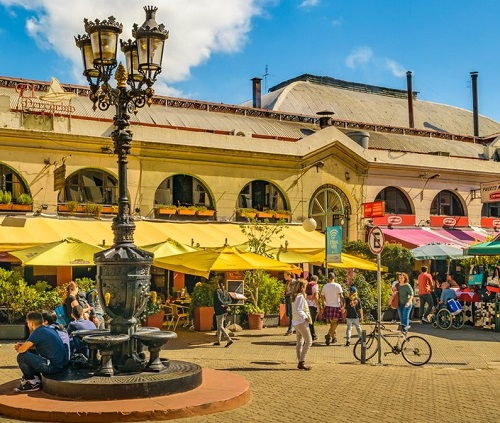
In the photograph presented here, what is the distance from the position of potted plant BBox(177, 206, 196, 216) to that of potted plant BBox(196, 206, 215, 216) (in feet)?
0.57

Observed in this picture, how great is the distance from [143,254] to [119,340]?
4.58 feet

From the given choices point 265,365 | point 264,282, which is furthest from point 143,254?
point 264,282

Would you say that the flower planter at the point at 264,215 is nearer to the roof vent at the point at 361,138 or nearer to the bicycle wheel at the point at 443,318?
the roof vent at the point at 361,138

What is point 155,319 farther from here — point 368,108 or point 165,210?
point 368,108

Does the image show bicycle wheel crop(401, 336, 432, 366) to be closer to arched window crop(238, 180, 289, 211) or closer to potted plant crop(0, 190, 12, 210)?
potted plant crop(0, 190, 12, 210)

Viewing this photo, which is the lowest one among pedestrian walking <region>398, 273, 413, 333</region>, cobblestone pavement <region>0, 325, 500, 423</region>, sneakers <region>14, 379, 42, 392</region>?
cobblestone pavement <region>0, 325, 500, 423</region>

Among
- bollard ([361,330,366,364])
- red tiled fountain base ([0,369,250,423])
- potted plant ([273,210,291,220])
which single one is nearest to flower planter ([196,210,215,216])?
potted plant ([273,210,291,220])

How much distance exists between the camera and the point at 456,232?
34.4m

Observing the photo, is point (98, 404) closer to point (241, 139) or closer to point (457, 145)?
point (241, 139)

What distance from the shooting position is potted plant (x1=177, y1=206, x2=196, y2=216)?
28.1 metres

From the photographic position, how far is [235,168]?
29688mm

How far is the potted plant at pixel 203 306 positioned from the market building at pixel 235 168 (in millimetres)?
6284

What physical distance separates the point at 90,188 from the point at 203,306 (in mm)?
8488

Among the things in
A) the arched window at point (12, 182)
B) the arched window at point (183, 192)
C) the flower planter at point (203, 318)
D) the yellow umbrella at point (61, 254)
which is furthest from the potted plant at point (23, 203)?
the flower planter at point (203, 318)
